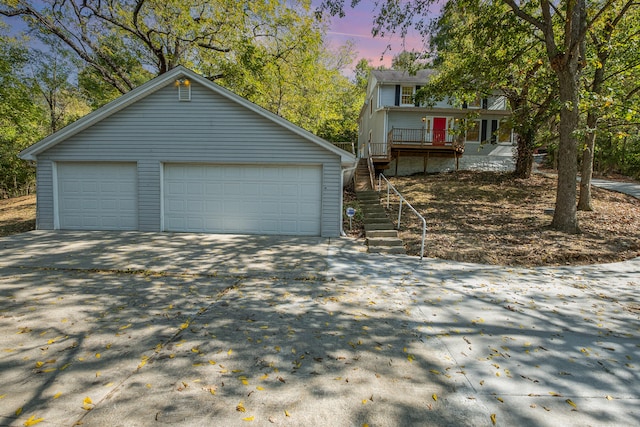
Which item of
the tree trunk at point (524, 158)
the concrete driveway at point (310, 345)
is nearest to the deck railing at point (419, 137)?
→ the tree trunk at point (524, 158)

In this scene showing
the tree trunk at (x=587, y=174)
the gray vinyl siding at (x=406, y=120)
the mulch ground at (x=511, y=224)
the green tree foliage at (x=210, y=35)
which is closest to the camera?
the mulch ground at (x=511, y=224)

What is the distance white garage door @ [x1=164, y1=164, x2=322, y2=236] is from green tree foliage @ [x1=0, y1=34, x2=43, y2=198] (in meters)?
10.4

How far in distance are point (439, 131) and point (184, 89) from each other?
1422 centimetres

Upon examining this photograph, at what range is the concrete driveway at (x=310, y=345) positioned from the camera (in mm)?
2621

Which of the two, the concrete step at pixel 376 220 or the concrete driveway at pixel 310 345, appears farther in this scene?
the concrete step at pixel 376 220

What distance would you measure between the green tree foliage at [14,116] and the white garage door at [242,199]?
34.2 feet

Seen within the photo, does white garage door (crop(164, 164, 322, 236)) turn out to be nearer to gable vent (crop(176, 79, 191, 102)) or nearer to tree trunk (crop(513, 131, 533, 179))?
gable vent (crop(176, 79, 191, 102))

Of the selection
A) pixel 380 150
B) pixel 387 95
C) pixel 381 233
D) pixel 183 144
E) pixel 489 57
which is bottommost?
pixel 381 233

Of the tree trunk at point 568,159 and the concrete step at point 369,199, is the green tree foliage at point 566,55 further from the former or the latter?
the concrete step at point 369,199

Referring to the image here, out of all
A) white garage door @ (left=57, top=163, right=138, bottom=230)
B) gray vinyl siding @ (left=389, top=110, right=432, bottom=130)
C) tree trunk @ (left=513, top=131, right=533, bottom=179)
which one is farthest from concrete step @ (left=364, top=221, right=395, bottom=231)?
gray vinyl siding @ (left=389, top=110, right=432, bottom=130)

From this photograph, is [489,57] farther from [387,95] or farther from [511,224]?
[387,95]

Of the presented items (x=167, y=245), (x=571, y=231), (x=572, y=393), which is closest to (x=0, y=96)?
Result: (x=167, y=245)

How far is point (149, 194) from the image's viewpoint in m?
10.1

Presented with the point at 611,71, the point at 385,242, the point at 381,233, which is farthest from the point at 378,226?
the point at 611,71
